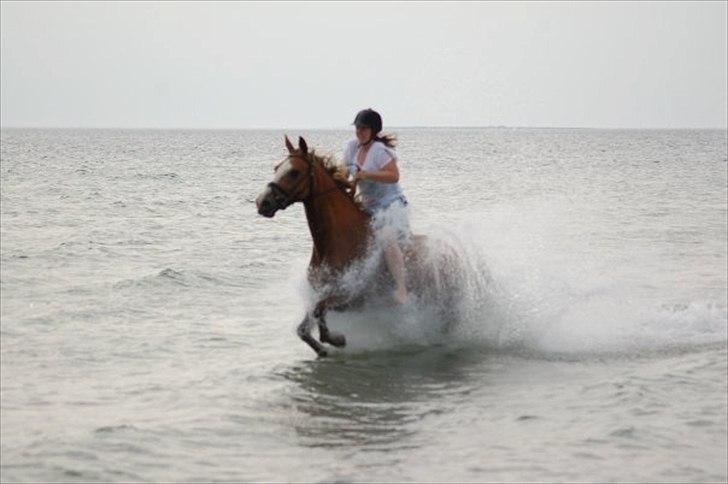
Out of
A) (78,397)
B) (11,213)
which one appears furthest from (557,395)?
(11,213)

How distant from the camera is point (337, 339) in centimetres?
1095

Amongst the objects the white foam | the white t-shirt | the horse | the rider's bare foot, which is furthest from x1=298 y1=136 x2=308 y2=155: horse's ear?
the rider's bare foot

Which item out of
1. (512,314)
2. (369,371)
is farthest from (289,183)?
(512,314)

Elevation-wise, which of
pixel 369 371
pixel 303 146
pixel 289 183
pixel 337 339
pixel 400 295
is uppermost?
pixel 303 146

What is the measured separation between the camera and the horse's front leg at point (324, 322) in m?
10.7

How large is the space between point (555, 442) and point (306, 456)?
1806mm

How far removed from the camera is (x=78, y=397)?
9680 millimetres

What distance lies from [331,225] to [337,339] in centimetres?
112

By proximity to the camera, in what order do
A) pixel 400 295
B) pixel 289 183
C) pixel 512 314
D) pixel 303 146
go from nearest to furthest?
pixel 289 183, pixel 303 146, pixel 400 295, pixel 512 314

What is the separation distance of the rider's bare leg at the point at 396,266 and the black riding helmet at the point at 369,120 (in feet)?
3.76

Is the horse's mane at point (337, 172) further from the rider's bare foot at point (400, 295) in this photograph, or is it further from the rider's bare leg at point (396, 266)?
A: the rider's bare foot at point (400, 295)

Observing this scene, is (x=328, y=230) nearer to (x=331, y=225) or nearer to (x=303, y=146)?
(x=331, y=225)

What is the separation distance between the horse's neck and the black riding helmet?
0.65m

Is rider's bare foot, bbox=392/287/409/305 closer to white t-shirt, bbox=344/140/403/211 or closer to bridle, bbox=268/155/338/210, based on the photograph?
white t-shirt, bbox=344/140/403/211
